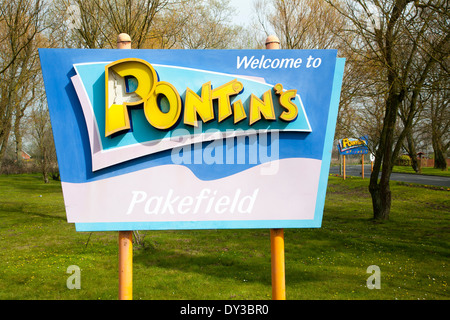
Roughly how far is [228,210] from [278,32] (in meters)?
16.9

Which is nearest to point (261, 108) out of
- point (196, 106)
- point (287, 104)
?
point (287, 104)

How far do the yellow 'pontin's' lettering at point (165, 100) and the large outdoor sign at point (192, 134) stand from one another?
13 mm

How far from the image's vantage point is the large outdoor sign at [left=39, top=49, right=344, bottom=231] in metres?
4.66

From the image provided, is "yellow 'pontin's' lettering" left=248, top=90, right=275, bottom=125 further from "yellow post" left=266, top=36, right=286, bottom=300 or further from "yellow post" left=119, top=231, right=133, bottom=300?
"yellow post" left=119, top=231, right=133, bottom=300

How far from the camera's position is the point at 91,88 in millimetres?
4637

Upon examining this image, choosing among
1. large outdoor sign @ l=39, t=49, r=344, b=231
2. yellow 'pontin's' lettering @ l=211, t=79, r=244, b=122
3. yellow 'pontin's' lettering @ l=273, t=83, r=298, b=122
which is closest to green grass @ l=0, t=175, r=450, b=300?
large outdoor sign @ l=39, t=49, r=344, b=231

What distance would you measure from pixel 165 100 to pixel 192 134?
1.87 ft

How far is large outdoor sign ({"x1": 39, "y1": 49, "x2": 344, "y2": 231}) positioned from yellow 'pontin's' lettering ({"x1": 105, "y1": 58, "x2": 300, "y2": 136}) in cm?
1

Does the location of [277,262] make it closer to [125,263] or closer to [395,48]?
[125,263]

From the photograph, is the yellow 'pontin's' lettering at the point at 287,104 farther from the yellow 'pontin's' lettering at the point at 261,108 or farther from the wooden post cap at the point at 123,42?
the wooden post cap at the point at 123,42

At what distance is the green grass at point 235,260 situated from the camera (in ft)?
26.5
